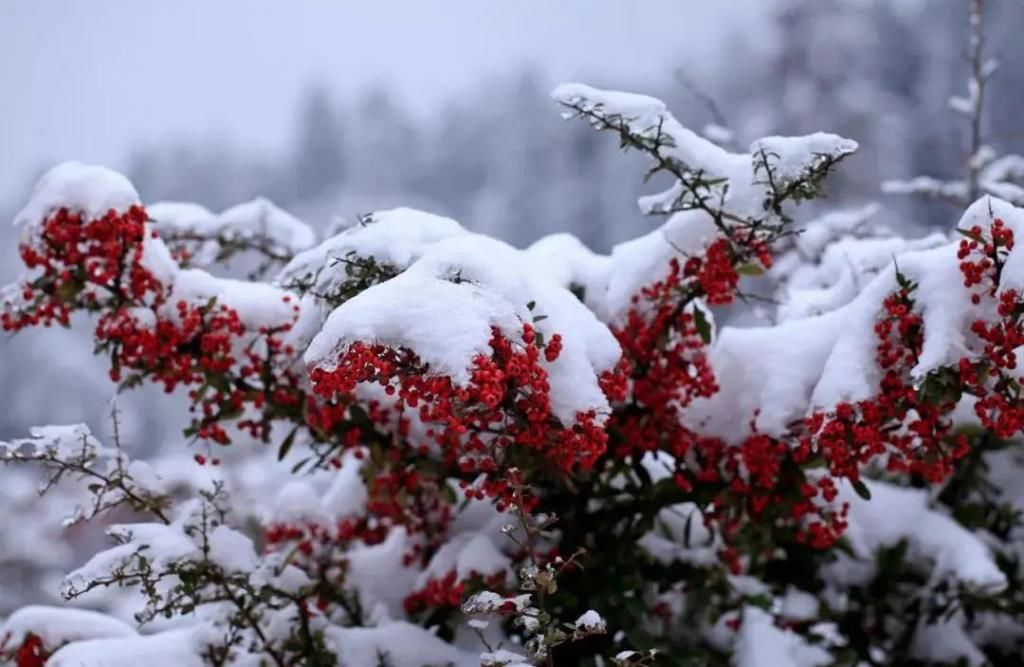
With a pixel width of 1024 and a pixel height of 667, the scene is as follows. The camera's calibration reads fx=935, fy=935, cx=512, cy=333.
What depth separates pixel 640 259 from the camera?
2.64 m

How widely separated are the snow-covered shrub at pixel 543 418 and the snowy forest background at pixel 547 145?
42.6 ft

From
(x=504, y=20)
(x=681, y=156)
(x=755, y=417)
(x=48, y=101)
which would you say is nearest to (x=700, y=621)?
(x=755, y=417)

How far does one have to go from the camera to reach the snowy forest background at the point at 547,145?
20844 mm

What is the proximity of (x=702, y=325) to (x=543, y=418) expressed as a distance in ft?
2.28

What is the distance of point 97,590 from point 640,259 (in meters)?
1.73

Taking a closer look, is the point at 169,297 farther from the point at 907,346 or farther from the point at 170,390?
the point at 907,346

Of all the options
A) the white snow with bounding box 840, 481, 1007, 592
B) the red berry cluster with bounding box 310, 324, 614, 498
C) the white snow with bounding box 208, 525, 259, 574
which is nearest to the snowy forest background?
the white snow with bounding box 840, 481, 1007, 592

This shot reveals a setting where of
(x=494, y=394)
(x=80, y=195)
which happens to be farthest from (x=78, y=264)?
(x=494, y=394)

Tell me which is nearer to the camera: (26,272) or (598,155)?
(26,272)

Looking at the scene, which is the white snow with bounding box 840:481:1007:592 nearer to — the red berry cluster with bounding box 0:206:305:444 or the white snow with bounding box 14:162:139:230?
the red berry cluster with bounding box 0:206:305:444

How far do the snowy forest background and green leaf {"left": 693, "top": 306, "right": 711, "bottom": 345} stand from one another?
43.7 feet

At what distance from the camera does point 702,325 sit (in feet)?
8.07

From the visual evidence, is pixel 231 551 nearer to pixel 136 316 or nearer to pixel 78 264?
pixel 136 316

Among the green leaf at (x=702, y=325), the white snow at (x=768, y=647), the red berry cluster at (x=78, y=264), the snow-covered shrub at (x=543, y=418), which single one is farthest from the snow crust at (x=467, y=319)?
the white snow at (x=768, y=647)
